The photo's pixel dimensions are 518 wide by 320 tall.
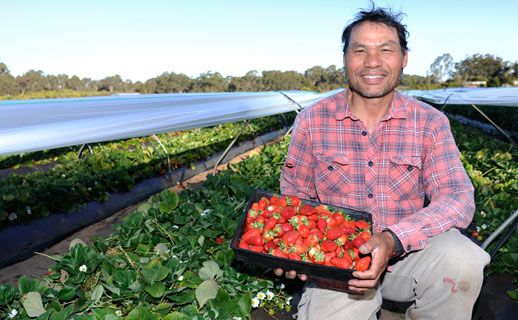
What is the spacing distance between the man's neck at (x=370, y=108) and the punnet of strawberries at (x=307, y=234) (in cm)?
68

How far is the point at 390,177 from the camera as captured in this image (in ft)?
7.31

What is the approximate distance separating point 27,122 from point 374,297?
2.40m

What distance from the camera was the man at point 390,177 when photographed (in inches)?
73.4

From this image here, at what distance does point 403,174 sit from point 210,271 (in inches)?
52.1

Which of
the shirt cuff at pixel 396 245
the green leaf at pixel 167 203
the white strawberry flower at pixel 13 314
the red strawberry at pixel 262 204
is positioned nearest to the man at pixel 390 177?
the shirt cuff at pixel 396 245

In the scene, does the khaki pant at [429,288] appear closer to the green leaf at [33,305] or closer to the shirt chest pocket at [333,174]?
the shirt chest pocket at [333,174]

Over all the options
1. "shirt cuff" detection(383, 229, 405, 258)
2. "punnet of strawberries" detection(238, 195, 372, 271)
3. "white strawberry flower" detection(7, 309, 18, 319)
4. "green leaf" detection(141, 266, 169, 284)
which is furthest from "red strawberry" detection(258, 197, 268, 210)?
"white strawberry flower" detection(7, 309, 18, 319)

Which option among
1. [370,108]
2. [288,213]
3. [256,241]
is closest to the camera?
[256,241]

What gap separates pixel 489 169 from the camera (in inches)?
208

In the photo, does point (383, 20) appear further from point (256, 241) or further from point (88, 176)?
point (88, 176)

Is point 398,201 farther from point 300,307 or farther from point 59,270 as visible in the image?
point 59,270

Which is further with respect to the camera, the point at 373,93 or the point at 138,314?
the point at 373,93

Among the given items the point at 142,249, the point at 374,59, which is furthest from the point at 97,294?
the point at 374,59

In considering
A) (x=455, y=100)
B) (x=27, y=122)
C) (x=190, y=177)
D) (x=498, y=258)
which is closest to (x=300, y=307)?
(x=498, y=258)
